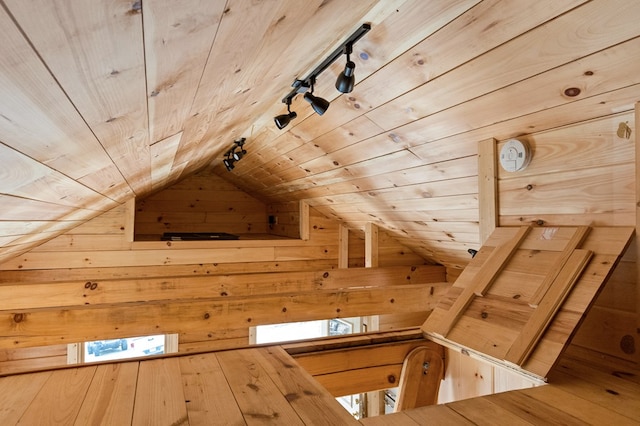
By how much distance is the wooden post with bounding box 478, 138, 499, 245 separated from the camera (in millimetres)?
1757

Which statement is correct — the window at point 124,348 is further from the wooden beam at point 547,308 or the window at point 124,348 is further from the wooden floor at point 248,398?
the wooden beam at point 547,308

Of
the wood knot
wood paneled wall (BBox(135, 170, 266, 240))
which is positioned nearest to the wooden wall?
wood paneled wall (BBox(135, 170, 266, 240))

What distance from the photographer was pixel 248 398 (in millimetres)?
1184

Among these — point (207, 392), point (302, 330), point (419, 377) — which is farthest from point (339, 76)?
point (302, 330)

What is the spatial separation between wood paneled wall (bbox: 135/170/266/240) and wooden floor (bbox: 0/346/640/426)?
3.26 m

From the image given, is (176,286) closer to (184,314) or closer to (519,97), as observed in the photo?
(184,314)

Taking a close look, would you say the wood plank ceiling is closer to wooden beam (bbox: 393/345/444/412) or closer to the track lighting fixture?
the track lighting fixture

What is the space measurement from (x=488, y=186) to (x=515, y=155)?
0.62ft

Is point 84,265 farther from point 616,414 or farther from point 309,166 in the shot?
point 616,414

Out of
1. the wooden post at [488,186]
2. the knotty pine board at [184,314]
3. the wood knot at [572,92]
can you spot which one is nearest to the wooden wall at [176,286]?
the knotty pine board at [184,314]

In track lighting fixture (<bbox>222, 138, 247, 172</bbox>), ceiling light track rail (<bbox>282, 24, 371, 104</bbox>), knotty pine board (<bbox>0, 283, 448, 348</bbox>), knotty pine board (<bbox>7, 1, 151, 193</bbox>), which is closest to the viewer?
knotty pine board (<bbox>7, 1, 151, 193</bbox>)

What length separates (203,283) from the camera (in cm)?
313

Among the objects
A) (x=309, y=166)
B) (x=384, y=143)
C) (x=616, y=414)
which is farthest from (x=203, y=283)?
(x=616, y=414)

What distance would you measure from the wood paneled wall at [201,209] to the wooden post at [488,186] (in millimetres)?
3608
